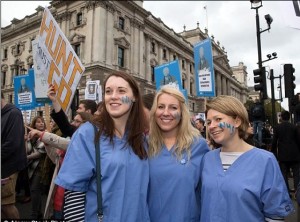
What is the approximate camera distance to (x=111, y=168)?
202 cm

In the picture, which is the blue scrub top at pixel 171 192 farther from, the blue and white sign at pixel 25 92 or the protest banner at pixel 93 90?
the protest banner at pixel 93 90

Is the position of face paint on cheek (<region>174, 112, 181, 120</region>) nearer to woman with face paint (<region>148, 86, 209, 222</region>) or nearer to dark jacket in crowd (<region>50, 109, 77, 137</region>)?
woman with face paint (<region>148, 86, 209, 222</region>)

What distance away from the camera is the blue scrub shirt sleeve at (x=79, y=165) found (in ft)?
6.51

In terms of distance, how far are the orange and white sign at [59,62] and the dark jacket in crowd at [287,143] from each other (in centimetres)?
553

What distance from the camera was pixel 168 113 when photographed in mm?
2537

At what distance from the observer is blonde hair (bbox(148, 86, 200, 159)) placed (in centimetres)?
243

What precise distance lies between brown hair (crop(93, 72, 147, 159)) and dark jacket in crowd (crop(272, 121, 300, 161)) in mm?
6076

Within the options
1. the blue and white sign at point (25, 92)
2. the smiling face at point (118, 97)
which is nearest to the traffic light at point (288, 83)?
the smiling face at point (118, 97)

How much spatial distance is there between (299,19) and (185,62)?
52.0m

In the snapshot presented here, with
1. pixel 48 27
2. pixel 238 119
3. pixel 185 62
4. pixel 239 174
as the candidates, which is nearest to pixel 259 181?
pixel 239 174

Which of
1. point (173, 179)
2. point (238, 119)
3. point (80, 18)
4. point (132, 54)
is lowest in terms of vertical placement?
point (173, 179)

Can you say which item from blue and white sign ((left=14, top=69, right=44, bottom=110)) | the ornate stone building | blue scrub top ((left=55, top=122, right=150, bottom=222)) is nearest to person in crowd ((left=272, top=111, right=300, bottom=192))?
blue scrub top ((left=55, top=122, right=150, bottom=222))

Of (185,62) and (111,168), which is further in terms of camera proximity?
(185,62)

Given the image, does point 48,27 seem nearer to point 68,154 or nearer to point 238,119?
point 68,154
